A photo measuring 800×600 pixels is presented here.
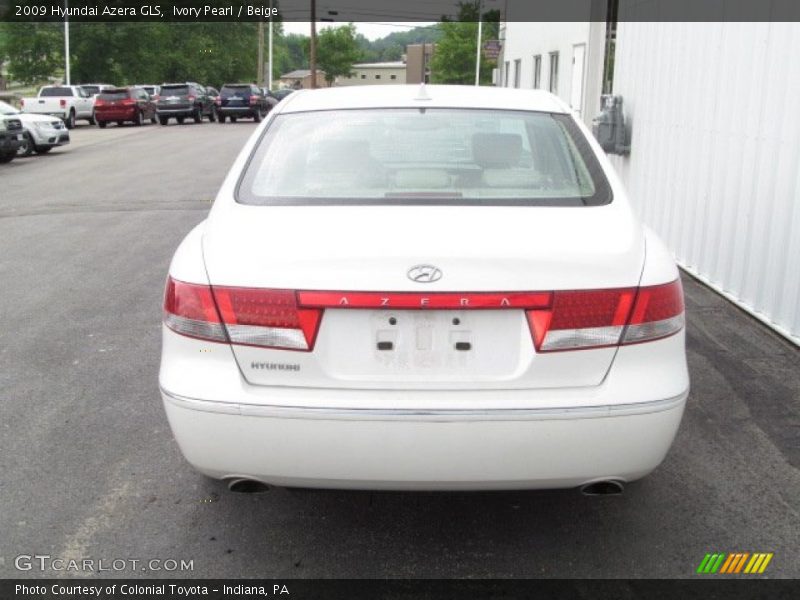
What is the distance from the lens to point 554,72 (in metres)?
19.4

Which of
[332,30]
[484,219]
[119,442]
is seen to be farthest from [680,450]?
[332,30]

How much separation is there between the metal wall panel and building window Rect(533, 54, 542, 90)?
12.0 metres

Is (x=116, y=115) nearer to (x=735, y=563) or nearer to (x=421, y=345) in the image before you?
(x=421, y=345)

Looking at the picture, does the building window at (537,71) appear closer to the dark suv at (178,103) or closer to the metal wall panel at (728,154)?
the metal wall panel at (728,154)

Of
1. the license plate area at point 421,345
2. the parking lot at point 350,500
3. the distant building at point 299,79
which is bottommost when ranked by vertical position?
the distant building at point 299,79

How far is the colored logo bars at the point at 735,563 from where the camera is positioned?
329cm

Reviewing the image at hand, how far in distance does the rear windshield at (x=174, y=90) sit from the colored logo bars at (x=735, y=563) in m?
38.5

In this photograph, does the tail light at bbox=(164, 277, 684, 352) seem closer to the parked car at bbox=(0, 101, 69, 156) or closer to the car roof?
the car roof

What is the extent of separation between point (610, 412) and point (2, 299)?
5.79 meters

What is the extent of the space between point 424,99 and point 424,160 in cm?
42

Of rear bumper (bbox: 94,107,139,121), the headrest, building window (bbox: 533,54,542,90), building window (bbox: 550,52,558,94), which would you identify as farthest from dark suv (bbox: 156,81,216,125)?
the headrest

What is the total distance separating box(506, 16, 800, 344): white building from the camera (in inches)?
241

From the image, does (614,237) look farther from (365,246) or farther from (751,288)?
(751,288)

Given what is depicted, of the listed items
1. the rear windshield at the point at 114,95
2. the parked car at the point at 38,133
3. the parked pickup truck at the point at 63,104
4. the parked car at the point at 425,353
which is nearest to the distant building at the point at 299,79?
the parked pickup truck at the point at 63,104
